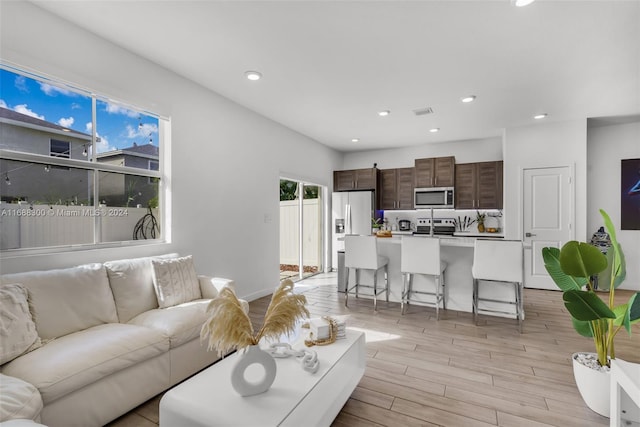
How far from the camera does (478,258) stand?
3428 mm

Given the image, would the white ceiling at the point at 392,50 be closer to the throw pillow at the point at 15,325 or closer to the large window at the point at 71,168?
the large window at the point at 71,168

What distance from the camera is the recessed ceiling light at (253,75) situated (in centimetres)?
326

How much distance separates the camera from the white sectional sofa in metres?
1.57

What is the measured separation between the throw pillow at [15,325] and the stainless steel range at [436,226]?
19.9 ft

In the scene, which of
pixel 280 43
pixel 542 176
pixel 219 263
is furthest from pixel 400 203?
pixel 280 43

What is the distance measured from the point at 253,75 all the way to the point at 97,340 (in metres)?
2.80

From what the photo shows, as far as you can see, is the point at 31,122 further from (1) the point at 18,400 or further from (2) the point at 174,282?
(1) the point at 18,400

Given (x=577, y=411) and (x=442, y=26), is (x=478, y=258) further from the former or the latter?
(x=442, y=26)

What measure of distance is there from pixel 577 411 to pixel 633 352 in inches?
58.5

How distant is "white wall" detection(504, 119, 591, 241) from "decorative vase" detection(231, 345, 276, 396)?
529 cm

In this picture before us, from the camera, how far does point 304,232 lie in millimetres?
6480

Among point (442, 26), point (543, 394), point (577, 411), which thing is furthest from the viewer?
point (442, 26)

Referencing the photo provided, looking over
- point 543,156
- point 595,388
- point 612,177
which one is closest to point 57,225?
point 595,388

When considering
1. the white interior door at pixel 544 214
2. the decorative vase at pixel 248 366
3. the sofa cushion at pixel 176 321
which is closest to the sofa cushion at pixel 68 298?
the sofa cushion at pixel 176 321
